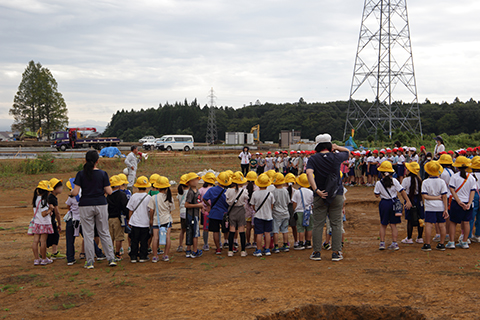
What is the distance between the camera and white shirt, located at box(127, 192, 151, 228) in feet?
23.7

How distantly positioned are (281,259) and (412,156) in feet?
35.9

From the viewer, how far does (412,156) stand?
52.6ft

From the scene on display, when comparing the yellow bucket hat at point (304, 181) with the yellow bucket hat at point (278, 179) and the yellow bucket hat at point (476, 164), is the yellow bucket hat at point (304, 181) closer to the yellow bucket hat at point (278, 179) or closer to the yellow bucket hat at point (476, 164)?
the yellow bucket hat at point (278, 179)

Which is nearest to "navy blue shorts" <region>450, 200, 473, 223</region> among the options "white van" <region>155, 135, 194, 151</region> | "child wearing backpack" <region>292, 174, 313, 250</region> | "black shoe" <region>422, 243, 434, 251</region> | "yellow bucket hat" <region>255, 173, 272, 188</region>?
"black shoe" <region>422, 243, 434, 251</region>

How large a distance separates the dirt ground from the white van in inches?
1423

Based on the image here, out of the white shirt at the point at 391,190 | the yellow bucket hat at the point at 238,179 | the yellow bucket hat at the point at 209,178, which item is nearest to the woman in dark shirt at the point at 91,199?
the yellow bucket hat at the point at 209,178

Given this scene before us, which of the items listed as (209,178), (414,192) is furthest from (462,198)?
(209,178)

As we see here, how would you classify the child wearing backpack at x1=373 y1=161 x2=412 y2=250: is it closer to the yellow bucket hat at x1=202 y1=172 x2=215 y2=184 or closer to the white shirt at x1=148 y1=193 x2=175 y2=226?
the yellow bucket hat at x1=202 y1=172 x2=215 y2=184

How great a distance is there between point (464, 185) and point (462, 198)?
0.90 feet

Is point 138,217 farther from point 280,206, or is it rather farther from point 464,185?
point 464,185

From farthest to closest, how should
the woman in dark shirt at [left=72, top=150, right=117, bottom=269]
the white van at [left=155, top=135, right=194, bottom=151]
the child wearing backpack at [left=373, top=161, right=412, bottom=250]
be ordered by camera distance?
1. the white van at [left=155, top=135, right=194, bottom=151]
2. the child wearing backpack at [left=373, top=161, right=412, bottom=250]
3. the woman in dark shirt at [left=72, top=150, right=117, bottom=269]

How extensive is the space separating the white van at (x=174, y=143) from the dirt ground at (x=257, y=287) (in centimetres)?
3615

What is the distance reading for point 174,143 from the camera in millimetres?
44469

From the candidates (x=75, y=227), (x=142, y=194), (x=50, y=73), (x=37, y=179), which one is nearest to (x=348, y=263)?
(x=142, y=194)
